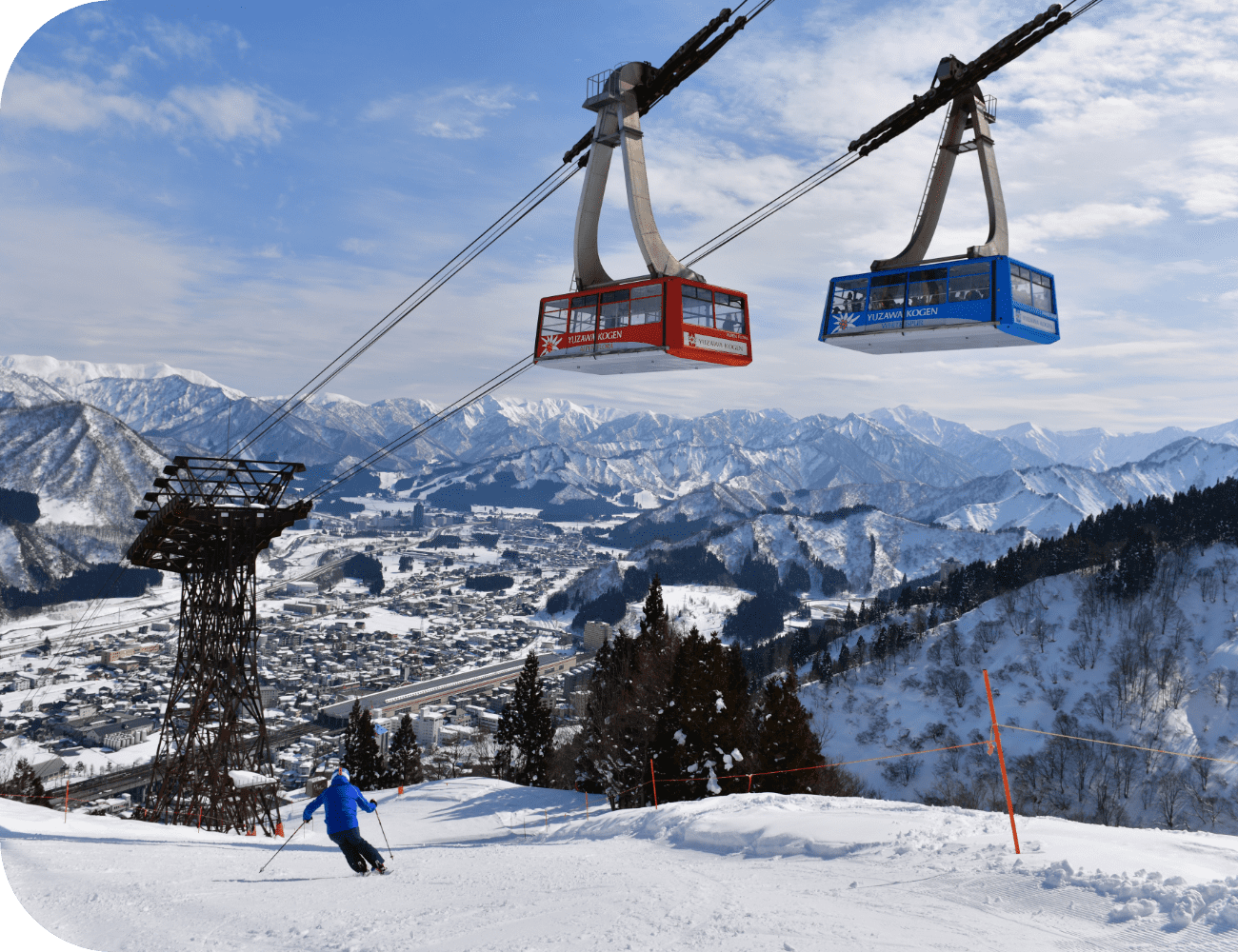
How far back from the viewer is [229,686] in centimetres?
2088

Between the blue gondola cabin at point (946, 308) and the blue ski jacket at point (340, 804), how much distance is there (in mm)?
13958

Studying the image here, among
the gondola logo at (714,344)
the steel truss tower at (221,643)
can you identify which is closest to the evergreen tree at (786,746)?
the steel truss tower at (221,643)

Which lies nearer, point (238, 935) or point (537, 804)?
point (238, 935)

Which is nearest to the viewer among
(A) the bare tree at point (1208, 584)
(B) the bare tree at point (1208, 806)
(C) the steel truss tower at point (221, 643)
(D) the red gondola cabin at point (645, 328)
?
(D) the red gondola cabin at point (645, 328)

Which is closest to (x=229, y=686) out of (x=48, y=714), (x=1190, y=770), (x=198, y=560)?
(x=198, y=560)

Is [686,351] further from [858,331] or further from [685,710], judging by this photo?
[685,710]

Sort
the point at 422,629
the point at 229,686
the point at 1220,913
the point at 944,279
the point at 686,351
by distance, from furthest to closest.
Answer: the point at 422,629
the point at 229,686
the point at 944,279
the point at 686,351
the point at 1220,913

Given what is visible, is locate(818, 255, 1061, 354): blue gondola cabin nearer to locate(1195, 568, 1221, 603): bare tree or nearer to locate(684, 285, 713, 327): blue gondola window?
locate(684, 285, 713, 327): blue gondola window

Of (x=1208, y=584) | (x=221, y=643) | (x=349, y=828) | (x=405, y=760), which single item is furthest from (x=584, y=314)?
(x=1208, y=584)

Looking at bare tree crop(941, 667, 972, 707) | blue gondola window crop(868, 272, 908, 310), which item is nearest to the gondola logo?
blue gondola window crop(868, 272, 908, 310)

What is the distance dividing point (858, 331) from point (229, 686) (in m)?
18.3

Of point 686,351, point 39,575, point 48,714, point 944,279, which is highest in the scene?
point 944,279

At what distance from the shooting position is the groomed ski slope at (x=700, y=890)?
262 inches

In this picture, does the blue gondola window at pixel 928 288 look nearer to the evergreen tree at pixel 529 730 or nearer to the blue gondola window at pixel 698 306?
the blue gondola window at pixel 698 306
